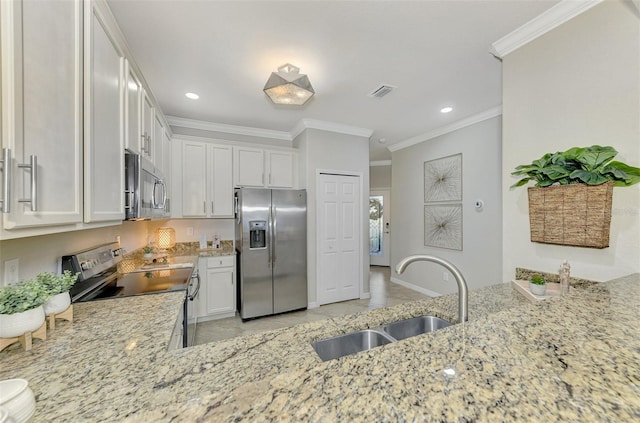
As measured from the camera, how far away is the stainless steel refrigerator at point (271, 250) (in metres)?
3.19

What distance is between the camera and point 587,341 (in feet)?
2.27

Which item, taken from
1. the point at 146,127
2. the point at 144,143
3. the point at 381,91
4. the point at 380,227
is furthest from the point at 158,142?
the point at 380,227

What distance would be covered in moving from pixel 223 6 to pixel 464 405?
2.21 m

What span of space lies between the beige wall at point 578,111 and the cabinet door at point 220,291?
2949 mm

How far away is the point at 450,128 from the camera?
3.77 metres

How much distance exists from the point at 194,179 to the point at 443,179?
364 centimetres

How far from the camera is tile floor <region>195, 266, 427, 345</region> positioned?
9.46 feet

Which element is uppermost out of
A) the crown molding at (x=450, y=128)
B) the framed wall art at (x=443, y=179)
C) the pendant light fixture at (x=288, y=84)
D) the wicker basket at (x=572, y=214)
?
the crown molding at (x=450, y=128)

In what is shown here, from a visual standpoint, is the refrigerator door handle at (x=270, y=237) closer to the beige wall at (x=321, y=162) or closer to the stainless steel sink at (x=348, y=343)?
the beige wall at (x=321, y=162)

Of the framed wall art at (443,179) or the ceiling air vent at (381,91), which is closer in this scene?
the ceiling air vent at (381,91)

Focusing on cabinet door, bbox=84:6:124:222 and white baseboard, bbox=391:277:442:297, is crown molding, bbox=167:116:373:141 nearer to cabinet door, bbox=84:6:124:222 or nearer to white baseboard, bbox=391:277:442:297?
cabinet door, bbox=84:6:124:222

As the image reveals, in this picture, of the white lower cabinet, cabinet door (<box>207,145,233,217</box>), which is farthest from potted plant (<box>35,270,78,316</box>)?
cabinet door (<box>207,145,233,217</box>)

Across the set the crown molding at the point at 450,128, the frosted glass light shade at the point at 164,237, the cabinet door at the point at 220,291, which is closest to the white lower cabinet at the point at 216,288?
the cabinet door at the point at 220,291

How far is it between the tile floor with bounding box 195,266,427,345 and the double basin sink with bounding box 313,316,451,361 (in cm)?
215
